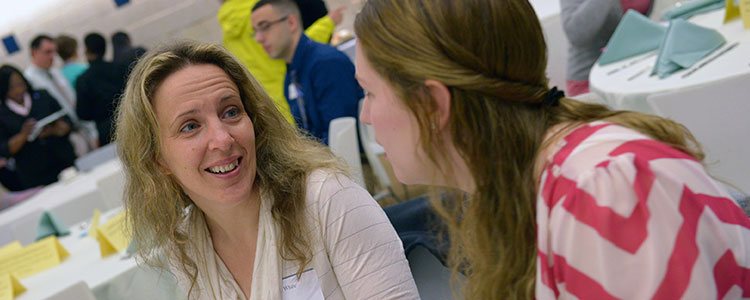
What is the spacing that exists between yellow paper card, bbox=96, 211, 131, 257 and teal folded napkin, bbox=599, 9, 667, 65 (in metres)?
2.19

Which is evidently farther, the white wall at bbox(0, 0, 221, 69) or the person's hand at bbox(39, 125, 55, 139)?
the white wall at bbox(0, 0, 221, 69)

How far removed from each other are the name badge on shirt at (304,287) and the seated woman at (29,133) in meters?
4.65

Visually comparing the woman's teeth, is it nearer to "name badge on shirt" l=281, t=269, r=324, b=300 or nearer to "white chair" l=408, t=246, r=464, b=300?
"name badge on shirt" l=281, t=269, r=324, b=300

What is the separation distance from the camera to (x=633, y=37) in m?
2.69

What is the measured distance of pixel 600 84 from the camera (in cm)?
241

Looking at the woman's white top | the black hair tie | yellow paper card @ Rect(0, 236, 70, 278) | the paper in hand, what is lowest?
the paper in hand

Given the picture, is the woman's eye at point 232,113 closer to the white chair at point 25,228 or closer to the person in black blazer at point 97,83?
the white chair at point 25,228

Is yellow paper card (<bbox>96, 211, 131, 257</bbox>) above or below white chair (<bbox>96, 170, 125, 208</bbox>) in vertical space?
above

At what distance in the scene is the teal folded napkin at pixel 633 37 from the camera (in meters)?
2.65

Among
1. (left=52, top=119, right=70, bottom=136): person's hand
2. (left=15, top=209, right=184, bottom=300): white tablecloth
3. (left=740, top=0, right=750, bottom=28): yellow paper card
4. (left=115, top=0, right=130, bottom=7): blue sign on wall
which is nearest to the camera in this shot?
(left=15, top=209, right=184, bottom=300): white tablecloth

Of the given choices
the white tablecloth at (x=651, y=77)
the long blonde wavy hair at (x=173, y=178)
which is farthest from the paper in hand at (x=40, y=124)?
the white tablecloth at (x=651, y=77)

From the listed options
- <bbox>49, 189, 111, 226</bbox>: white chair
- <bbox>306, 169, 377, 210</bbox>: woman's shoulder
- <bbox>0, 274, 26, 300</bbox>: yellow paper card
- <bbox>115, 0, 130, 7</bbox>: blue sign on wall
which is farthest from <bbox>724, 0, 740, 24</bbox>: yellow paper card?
<bbox>115, 0, 130, 7</bbox>: blue sign on wall

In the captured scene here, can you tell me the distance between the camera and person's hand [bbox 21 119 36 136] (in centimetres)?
524

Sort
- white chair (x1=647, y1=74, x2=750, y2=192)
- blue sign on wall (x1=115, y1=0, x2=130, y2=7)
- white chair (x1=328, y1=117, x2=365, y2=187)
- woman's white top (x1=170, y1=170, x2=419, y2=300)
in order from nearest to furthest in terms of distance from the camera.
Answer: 1. woman's white top (x1=170, y1=170, x2=419, y2=300)
2. white chair (x1=647, y1=74, x2=750, y2=192)
3. white chair (x1=328, y1=117, x2=365, y2=187)
4. blue sign on wall (x1=115, y1=0, x2=130, y2=7)
